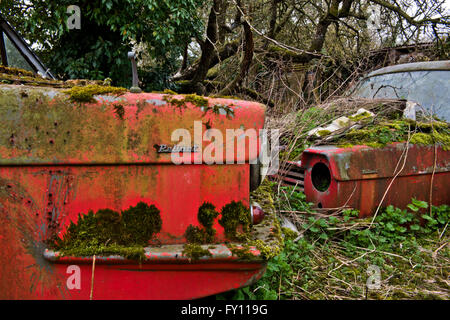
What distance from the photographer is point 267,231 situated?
1.69m

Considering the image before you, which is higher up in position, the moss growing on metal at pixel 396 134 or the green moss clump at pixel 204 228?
the moss growing on metal at pixel 396 134

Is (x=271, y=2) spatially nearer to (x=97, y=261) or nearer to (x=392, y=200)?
(x=392, y=200)

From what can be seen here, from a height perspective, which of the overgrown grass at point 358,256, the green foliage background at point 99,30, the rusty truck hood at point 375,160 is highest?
the green foliage background at point 99,30

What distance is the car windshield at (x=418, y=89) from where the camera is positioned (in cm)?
409

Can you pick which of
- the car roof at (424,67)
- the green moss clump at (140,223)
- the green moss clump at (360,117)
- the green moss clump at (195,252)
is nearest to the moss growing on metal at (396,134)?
the green moss clump at (360,117)

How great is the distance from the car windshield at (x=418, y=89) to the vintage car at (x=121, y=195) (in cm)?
378

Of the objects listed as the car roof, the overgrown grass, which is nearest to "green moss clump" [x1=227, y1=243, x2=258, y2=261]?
the overgrown grass

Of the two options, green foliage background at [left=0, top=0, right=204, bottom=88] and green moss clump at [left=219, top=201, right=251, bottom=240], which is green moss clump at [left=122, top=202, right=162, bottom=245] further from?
green foliage background at [left=0, top=0, right=204, bottom=88]

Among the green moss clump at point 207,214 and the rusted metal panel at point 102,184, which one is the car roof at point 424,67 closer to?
the rusted metal panel at point 102,184

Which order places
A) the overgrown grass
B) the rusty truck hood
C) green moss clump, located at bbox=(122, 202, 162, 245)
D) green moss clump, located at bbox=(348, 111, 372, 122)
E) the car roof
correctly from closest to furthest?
1. green moss clump, located at bbox=(122, 202, 162, 245)
2. the overgrown grass
3. the rusty truck hood
4. green moss clump, located at bbox=(348, 111, 372, 122)
5. the car roof

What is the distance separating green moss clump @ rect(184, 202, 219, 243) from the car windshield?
3911 mm

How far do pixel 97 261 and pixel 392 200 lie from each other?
2869 mm

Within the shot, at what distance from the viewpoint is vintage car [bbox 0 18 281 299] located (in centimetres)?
134
